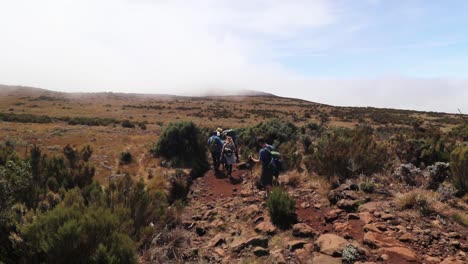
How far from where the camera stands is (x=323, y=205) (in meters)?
8.88

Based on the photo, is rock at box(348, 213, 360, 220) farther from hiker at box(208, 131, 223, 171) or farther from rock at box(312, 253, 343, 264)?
hiker at box(208, 131, 223, 171)

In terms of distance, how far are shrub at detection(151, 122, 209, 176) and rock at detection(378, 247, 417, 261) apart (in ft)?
36.9

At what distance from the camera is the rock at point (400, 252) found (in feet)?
19.3

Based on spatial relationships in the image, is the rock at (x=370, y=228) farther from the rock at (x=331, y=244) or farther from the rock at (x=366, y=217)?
the rock at (x=331, y=244)

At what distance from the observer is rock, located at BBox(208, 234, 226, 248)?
26.3 ft

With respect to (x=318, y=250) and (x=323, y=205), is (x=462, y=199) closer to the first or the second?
(x=323, y=205)

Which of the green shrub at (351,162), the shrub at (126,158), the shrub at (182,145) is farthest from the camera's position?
the shrub at (126,158)

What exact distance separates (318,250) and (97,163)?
13.5 meters

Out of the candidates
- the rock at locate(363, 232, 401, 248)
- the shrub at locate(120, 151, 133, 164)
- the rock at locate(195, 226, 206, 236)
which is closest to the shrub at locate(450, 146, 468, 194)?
the rock at locate(363, 232, 401, 248)

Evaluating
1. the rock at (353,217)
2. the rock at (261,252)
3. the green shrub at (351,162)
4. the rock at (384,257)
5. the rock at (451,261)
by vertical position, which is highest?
the green shrub at (351,162)

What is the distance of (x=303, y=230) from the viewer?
7496 millimetres

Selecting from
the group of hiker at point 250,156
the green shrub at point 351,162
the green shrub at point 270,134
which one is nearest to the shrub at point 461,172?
the green shrub at point 351,162

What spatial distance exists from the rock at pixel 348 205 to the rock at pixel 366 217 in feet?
1.59

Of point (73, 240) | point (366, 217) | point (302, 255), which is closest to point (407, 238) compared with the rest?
point (366, 217)
